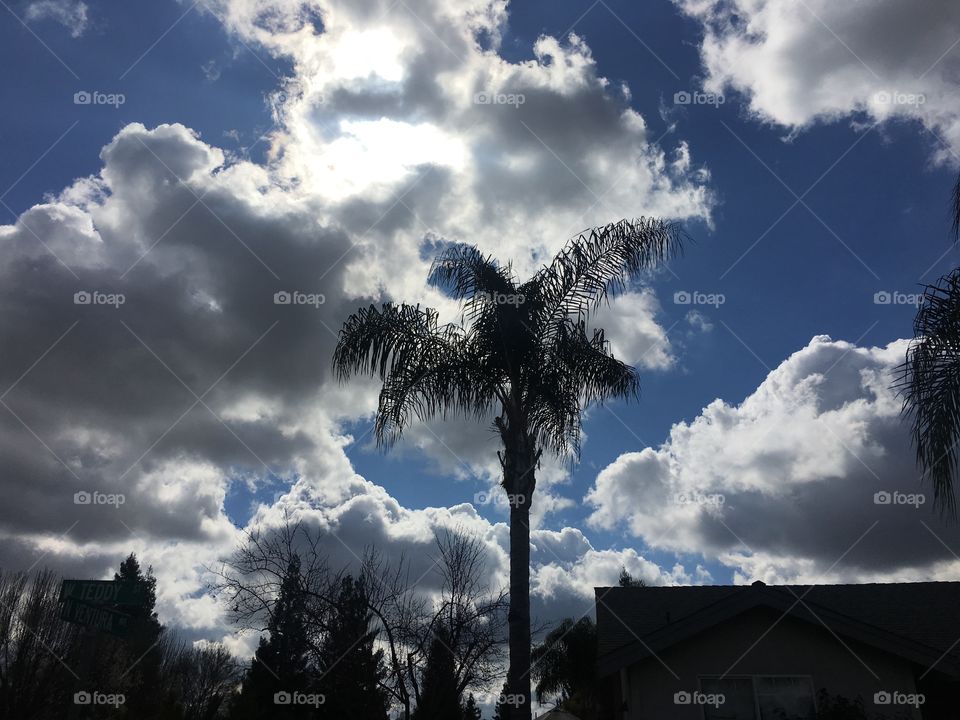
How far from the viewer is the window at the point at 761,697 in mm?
13633

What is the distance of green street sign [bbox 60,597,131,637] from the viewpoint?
23.5 ft

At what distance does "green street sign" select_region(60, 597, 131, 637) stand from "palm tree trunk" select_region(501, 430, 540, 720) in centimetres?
619

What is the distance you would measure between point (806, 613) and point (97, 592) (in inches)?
495

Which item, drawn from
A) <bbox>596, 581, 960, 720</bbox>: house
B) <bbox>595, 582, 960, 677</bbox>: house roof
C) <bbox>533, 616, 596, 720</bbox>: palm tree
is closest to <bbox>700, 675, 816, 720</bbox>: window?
<bbox>596, 581, 960, 720</bbox>: house

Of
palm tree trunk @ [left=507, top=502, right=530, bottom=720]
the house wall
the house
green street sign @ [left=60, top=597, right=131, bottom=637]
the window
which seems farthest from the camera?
the house wall

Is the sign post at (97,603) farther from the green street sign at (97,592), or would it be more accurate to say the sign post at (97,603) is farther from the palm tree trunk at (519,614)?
the palm tree trunk at (519,614)

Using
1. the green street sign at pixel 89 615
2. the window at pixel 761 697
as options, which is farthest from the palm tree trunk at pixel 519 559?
the green street sign at pixel 89 615

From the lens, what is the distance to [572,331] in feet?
44.2

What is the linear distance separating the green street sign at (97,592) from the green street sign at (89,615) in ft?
0.16

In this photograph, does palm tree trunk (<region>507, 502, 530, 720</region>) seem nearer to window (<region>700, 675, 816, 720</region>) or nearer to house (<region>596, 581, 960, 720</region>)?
house (<region>596, 581, 960, 720</region>)

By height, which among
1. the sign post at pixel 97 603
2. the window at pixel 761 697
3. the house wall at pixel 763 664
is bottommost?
the window at pixel 761 697

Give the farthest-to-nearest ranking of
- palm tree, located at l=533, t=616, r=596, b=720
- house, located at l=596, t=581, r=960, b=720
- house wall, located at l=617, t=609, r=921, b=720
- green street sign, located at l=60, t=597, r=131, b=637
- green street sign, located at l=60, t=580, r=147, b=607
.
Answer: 1. palm tree, located at l=533, t=616, r=596, b=720
2. house wall, located at l=617, t=609, r=921, b=720
3. house, located at l=596, t=581, r=960, b=720
4. green street sign, located at l=60, t=580, r=147, b=607
5. green street sign, located at l=60, t=597, r=131, b=637

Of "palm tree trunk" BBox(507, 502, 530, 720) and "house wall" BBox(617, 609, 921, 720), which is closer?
"palm tree trunk" BBox(507, 502, 530, 720)

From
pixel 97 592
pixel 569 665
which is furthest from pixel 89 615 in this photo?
pixel 569 665
